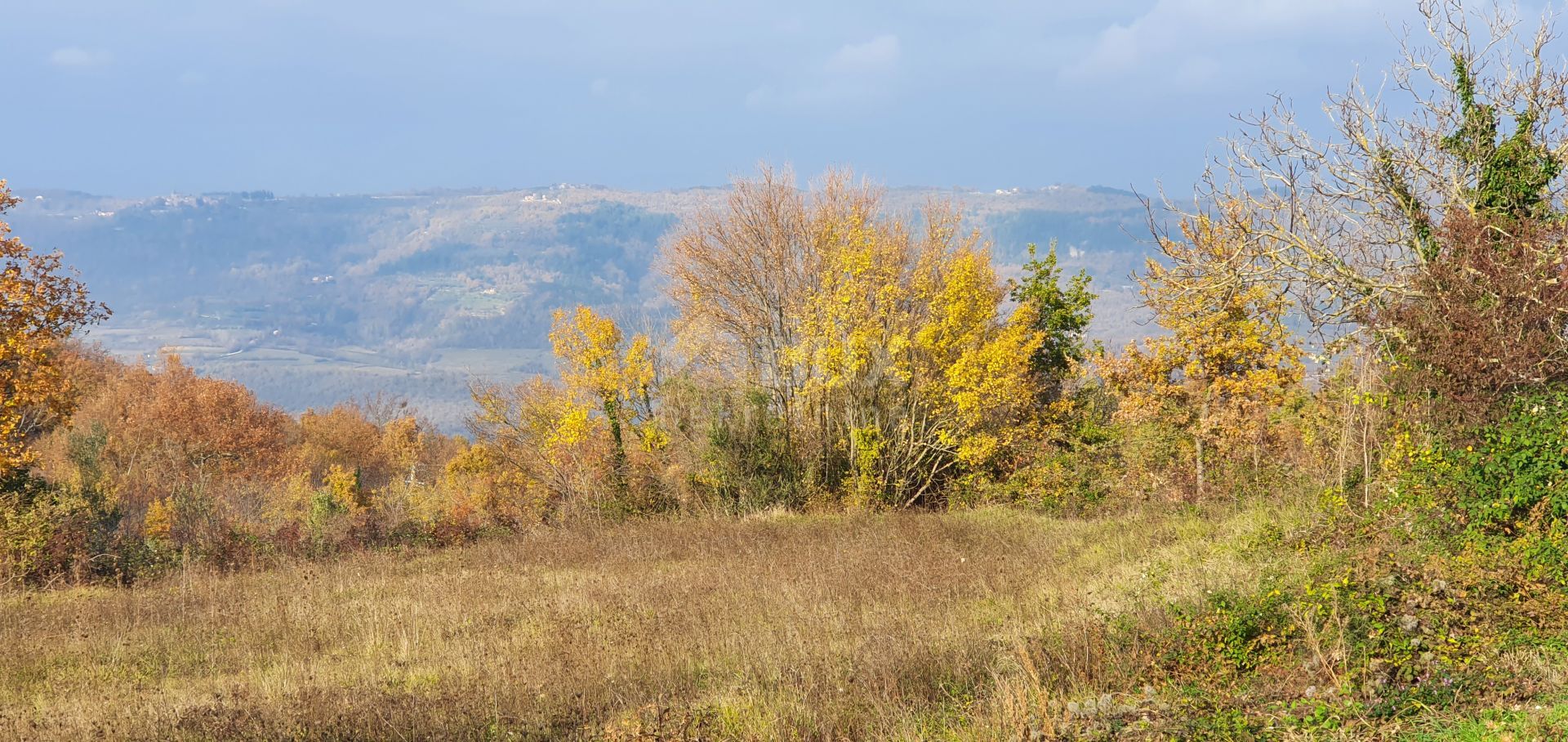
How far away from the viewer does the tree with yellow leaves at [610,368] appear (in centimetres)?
3014

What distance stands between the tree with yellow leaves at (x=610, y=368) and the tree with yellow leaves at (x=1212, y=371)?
42.8 feet

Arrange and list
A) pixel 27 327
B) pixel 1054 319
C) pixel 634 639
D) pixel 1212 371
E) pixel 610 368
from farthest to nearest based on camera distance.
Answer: pixel 610 368 → pixel 1054 319 → pixel 1212 371 → pixel 27 327 → pixel 634 639

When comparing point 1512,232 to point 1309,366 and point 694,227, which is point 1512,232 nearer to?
point 1309,366

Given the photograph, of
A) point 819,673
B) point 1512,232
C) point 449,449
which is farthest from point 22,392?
point 449,449

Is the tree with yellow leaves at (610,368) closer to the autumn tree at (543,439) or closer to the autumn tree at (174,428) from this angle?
the autumn tree at (543,439)

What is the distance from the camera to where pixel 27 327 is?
2208 cm

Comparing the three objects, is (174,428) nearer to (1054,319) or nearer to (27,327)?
(27,327)

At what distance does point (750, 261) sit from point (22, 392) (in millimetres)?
18956

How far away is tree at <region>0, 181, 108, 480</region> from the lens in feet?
69.9

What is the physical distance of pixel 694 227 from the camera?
38.0 meters

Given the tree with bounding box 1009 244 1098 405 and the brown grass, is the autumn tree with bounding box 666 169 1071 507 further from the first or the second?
the brown grass

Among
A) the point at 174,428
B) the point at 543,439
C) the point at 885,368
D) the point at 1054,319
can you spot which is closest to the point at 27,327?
the point at 543,439

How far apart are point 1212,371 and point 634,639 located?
16934 millimetres

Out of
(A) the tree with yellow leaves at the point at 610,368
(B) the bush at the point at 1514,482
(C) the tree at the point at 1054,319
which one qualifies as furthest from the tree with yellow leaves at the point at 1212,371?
(A) the tree with yellow leaves at the point at 610,368
